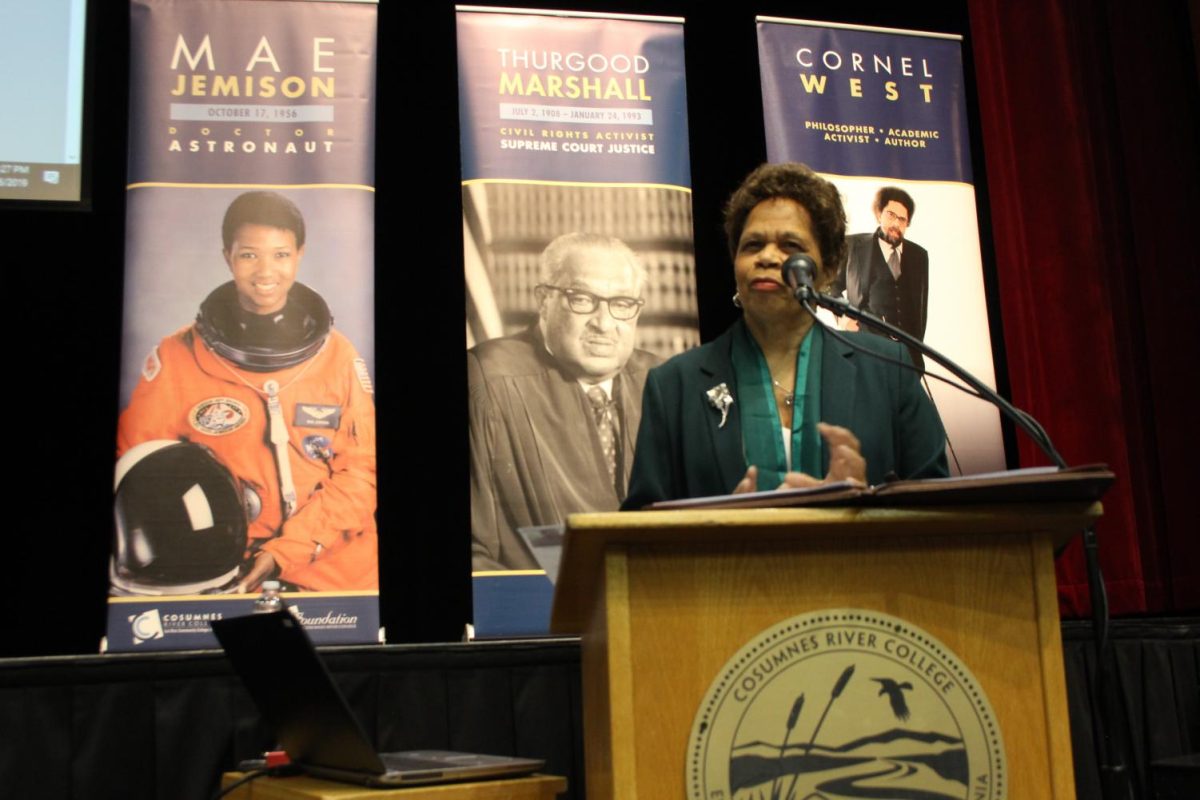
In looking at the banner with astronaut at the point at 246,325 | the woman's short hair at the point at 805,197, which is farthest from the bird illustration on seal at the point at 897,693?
the banner with astronaut at the point at 246,325

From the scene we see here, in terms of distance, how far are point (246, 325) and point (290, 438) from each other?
35cm

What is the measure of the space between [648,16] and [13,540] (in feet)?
8.18

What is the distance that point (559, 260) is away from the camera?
3.75 meters

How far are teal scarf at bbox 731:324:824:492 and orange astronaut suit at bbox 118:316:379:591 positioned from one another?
1556 millimetres

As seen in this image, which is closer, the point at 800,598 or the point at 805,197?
the point at 800,598

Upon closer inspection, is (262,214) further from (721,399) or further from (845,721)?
(845,721)

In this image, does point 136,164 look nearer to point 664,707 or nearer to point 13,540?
point 13,540


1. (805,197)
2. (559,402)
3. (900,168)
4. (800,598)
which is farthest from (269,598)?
(900,168)

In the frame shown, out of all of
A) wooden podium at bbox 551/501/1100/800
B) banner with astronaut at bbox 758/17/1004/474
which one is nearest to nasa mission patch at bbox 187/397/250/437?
banner with astronaut at bbox 758/17/1004/474

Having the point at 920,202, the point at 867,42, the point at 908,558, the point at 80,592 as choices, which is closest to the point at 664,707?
the point at 908,558

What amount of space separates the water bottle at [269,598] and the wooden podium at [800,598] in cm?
203

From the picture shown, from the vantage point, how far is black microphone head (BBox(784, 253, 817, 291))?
1.79 m

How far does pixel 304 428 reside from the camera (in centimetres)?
351

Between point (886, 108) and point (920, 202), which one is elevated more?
point (886, 108)
